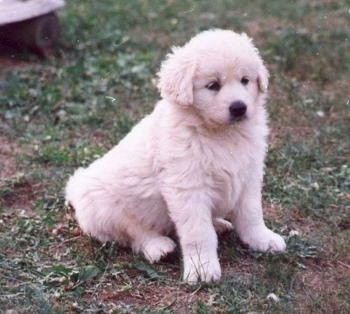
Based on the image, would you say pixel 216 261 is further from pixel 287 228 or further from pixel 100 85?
pixel 100 85

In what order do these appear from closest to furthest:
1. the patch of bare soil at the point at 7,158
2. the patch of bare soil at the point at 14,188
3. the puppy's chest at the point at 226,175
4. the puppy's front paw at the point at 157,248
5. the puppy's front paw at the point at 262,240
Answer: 1. the puppy's chest at the point at 226,175
2. the puppy's front paw at the point at 157,248
3. the puppy's front paw at the point at 262,240
4. the patch of bare soil at the point at 14,188
5. the patch of bare soil at the point at 7,158

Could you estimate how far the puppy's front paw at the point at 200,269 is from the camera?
443 cm

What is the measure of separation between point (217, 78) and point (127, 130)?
2.50 m

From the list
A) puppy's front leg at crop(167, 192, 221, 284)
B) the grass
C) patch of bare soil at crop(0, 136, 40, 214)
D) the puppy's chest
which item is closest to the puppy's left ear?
the puppy's chest

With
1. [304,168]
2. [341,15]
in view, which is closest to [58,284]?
[304,168]

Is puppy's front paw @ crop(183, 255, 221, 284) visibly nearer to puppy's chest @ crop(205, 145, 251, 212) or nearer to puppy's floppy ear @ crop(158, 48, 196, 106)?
puppy's chest @ crop(205, 145, 251, 212)

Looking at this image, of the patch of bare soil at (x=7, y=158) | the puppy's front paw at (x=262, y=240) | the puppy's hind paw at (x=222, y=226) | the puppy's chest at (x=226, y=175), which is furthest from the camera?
the patch of bare soil at (x=7, y=158)

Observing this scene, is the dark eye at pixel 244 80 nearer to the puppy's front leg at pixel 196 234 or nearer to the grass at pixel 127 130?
the puppy's front leg at pixel 196 234

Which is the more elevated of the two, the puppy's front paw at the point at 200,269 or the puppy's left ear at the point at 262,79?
the puppy's left ear at the point at 262,79

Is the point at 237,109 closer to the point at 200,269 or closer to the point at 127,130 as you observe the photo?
the point at 200,269

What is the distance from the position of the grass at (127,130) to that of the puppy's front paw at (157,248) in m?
0.05

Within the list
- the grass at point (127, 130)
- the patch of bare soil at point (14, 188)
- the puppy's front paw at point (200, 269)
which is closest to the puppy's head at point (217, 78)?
the puppy's front paw at point (200, 269)

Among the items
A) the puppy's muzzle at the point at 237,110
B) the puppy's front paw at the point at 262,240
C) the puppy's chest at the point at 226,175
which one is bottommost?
the puppy's front paw at the point at 262,240

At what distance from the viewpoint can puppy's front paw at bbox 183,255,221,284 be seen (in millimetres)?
4434
